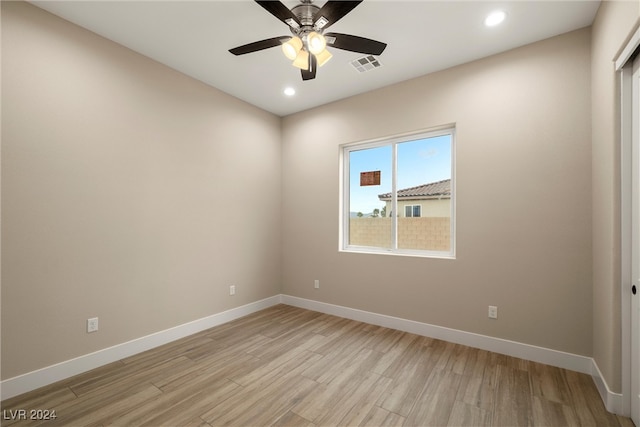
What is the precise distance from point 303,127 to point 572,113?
3123 millimetres

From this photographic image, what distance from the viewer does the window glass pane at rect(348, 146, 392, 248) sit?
12.1ft

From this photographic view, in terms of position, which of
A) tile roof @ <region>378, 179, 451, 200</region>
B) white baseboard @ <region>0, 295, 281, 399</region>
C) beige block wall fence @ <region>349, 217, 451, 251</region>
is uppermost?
tile roof @ <region>378, 179, 451, 200</region>

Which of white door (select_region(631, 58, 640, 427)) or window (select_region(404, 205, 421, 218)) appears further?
window (select_region(404, 205, 421, 218))

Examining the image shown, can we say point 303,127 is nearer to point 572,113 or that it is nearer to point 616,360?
point 572,113

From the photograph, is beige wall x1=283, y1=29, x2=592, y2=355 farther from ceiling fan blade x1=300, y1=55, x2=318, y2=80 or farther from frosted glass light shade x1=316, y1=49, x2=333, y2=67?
frosted glass light shade x1=316, y1=49, x2=333, y2=67

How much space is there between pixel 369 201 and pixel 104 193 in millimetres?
2987

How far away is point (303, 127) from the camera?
14.0 ft

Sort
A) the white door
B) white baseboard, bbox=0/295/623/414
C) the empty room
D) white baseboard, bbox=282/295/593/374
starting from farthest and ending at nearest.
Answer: white baseboard, bbox=282/295/593/374 < white baseboard, bbox=0/295/623/414 < the empty room < the white door

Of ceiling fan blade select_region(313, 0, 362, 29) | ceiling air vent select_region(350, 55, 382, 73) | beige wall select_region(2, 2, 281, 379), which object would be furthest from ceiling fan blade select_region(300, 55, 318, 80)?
beige wall select_region(2, 2, 281, 379)

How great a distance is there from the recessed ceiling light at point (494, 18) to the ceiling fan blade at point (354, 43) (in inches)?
38.4

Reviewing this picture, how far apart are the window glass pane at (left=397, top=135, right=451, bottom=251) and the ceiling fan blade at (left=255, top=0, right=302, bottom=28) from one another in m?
2.06

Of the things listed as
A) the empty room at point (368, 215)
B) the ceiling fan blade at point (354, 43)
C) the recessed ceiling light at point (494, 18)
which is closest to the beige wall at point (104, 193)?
the empty room at point (368, 215)

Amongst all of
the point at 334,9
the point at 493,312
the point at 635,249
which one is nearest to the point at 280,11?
the point at 334,9

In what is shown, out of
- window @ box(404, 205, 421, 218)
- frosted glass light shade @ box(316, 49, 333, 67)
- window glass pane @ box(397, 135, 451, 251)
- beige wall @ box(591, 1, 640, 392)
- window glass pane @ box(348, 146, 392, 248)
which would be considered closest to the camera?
beige wall @ box(591, 1, 640, 392)
